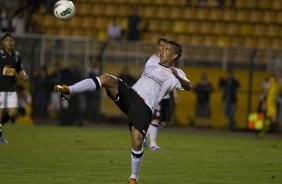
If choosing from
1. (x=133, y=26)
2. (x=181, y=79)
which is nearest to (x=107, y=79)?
(x=181, y=79)

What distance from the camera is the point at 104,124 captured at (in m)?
33.8

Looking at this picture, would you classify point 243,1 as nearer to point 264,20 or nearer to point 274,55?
point 264,20

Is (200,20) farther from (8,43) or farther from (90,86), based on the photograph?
(90,86)

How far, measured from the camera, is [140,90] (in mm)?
14469

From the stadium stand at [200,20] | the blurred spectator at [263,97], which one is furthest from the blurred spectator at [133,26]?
the blurred spectator at [263,97]

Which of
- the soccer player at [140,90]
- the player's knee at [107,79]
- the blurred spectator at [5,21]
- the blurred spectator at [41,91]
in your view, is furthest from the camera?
the blurred spectator at [5,21]

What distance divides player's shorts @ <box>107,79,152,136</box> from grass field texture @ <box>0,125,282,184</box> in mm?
1006

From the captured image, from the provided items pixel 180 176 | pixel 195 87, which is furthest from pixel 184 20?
pixel 180 176

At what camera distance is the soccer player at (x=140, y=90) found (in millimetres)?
13844

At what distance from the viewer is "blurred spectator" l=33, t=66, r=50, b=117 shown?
34.1 m

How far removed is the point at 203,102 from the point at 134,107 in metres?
19.5

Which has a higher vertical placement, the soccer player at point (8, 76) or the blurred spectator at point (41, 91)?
the soccer player at point (8, 76)

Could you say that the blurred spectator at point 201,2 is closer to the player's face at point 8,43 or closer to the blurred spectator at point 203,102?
the blurred spectator at point 203,102

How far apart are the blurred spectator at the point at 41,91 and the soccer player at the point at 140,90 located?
19.5 metres
